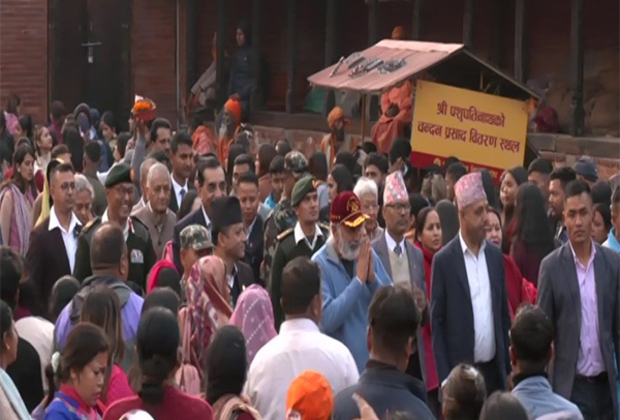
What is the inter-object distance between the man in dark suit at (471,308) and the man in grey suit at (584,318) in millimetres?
305

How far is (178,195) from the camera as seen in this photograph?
41.7 ft

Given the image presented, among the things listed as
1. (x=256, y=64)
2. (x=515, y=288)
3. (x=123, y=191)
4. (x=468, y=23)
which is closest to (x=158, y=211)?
(x=123, y=191)

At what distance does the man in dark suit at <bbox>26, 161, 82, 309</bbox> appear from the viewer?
10.4 m

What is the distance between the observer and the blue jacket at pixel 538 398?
6.51 m

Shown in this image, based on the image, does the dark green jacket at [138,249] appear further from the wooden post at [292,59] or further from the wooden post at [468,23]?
the wooden post at [292,59]

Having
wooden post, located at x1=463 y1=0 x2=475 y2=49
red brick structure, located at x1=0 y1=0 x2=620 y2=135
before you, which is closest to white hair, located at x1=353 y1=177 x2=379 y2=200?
wooden post, located at x1=463 y1=0 x2=475 y2=49

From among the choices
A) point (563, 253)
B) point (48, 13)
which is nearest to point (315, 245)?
point (563, 253)

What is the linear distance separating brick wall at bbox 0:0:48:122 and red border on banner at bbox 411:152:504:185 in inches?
569

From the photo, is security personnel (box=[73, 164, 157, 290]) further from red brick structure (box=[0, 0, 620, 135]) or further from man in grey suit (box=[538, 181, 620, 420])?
red brick structure (box=[0, 0, 620, 135])

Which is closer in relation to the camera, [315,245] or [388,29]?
[315,245]

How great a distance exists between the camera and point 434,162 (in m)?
14.2

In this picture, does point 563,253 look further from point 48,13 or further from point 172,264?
point 48,13

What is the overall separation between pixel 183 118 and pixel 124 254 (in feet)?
59.6

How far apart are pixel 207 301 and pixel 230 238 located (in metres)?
1.00
